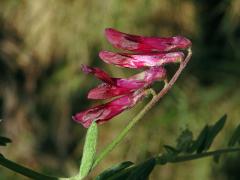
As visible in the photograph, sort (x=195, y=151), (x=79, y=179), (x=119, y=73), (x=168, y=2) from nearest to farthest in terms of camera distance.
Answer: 1. (x=79, y=179)
2. (x=195, y=151)
3. (x=119, y=73)
4. (x=168, y=2)

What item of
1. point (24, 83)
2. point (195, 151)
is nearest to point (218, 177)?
point (24, 83)

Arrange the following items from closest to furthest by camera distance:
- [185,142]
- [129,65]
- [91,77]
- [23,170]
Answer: [23,170], [129,65], [185,142], [91,77]

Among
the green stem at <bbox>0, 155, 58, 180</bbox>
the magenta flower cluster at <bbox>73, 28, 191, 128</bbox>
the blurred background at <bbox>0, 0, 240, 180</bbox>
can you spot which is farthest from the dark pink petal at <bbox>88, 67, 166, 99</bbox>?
the blurred background at <bbox>0, 0, 240, 180</bbox>

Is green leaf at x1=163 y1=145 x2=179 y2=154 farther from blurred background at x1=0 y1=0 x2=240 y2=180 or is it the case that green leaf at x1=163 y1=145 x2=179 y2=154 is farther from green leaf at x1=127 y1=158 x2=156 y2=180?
blurred background at x1=0 y1=0 x2=240 y2=180

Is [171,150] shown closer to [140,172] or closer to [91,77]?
[140,172]

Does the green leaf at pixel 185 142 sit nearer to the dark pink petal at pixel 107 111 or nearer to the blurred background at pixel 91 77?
the dark pink petal at pixel 107 111

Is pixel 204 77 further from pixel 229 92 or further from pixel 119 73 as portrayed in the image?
pixel 119 73

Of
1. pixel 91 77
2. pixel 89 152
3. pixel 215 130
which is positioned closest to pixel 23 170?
pixel 89 152

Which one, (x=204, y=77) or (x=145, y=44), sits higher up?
(x=145, y=44)
